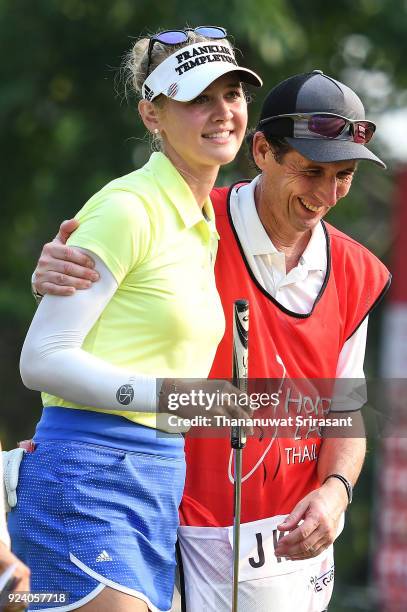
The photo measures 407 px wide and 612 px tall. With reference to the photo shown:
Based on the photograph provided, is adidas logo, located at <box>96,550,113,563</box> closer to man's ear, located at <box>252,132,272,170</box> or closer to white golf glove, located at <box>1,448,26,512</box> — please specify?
white golf glove, located at <box>1,448,26,512</box>

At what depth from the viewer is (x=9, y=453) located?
3.77 m

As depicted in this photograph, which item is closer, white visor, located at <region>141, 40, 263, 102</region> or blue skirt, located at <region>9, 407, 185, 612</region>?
blue skirt, located at <region>9, 407, 185, 612</region>

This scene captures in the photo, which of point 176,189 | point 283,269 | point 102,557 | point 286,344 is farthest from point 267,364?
point 102,557

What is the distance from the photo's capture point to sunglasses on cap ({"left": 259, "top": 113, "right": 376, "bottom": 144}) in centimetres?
430

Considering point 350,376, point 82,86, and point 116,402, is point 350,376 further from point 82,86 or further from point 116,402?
point 82,86

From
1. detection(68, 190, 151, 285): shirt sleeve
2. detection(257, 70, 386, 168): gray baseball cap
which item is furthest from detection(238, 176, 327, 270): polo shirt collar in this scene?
detection(68, 190, 151, 285): shirt sleeve

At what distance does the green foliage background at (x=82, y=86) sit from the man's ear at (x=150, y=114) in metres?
8.72

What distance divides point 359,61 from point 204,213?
11103 mm

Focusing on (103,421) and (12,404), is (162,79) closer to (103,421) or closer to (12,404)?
(103,421)

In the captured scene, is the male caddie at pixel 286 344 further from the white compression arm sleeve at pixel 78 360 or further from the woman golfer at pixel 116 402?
the white compression arm sleeve at pixel 78 360

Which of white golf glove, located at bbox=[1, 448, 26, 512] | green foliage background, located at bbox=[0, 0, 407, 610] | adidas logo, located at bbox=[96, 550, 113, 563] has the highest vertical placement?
green foliage background, located at bbox=[0, 0, 407, 610]

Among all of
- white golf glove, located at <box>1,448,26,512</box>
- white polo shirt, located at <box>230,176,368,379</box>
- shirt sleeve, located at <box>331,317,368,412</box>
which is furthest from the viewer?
shirt sleeve, located at <box>331,317,368,412</box>

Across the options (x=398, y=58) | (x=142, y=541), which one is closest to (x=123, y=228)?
(x=142, y=541)

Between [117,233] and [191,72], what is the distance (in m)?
0.62
